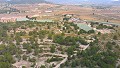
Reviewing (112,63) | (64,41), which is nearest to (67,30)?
(64,41)

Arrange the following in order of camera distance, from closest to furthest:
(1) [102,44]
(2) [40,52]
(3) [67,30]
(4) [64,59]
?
(4) [64,59], (2) [40,52], (1) [102,44], (3) [67,30]

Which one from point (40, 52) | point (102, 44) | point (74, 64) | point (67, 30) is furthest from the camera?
point (67, 30)

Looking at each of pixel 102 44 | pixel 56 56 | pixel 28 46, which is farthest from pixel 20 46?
pixel 102 44

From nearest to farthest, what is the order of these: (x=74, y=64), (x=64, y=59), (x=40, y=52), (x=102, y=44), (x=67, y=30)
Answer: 1. (x=74, y=64)
2. (x=64, y=59)
3. (x=40, y=52)
4. (x=102, y=44)
5. (x=67, y=30)

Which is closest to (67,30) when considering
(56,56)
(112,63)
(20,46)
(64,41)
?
(64,41)

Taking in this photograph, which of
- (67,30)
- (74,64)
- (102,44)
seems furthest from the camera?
(67,30)

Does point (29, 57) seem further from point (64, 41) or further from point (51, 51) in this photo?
point (64, 41)

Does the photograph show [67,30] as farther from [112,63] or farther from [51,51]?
[112,63]

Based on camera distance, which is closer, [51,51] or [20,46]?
[51,51]

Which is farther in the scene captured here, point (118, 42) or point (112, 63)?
point (118, 42)
